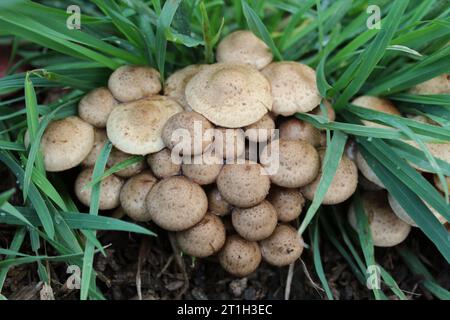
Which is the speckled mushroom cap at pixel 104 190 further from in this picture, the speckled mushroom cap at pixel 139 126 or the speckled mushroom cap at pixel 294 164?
the speckled mushroom cap at pixel 294 164

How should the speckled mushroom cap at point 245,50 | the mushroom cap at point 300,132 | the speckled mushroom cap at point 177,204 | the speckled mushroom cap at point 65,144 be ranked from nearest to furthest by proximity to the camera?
the speckled mushroom cap at point 177,204 → the speckled mushroom cap at point 65,144 → the mushroom cap at point 300,132 → the speckled mushroom cap at point 245,50

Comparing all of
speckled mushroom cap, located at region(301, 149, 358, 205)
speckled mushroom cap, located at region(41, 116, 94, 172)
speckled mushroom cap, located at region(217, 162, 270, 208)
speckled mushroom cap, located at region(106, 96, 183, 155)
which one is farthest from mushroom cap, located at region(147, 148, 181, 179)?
speckled mushroom cap, located at region(301, 149, 358, 205)

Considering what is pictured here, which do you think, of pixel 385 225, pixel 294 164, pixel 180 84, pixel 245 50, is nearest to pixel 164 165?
pixel 180 84

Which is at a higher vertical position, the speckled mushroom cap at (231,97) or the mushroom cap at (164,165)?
the speckled mushroom cap at (231,97)

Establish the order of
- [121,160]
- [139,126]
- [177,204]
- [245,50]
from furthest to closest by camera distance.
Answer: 1. [245,50]
2. [121,160]
3. [139,126]
4. [177,204]

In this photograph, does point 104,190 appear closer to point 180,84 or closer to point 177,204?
point 177,204

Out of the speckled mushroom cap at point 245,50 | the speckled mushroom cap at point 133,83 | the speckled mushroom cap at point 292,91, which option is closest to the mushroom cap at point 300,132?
the speckled mushroom cap at point 292,91

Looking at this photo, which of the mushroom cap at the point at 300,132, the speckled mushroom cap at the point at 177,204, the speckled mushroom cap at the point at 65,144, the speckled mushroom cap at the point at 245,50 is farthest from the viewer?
the speckled mushroom cap at the point at 245,50
